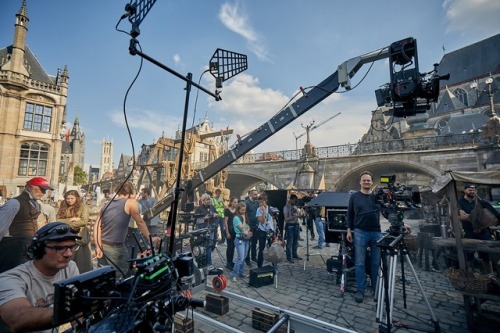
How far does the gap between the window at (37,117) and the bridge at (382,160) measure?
23.3 metres

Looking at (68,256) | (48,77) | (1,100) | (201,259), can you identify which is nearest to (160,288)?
(68,256)

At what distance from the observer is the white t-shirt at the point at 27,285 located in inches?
64.0

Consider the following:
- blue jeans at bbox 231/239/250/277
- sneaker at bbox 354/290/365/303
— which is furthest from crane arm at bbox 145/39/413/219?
sneaker at bbox 354/290/365/303

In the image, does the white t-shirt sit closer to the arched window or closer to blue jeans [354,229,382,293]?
blue jeans [354,229,382,293]

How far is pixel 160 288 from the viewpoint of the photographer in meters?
1.44

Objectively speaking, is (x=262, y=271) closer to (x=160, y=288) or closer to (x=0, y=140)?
(x=160, y=288)

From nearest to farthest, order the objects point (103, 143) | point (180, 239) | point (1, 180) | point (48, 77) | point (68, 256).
Answer: point (68, 256) → point (180, 239) → point (1, 180) → point (48, 77) → point (103, 143)

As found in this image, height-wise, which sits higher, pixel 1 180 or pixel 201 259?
pixel 1 180

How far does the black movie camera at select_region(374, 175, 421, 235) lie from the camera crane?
1.44m

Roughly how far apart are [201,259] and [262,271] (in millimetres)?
1565

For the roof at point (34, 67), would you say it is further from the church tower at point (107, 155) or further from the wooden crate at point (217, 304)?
the church tower at point (107, 155)

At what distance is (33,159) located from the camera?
26.3m

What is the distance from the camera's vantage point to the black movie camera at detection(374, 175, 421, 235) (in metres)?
3.98

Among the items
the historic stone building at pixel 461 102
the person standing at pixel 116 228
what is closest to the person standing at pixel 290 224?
the person standing at pixel 116 228
